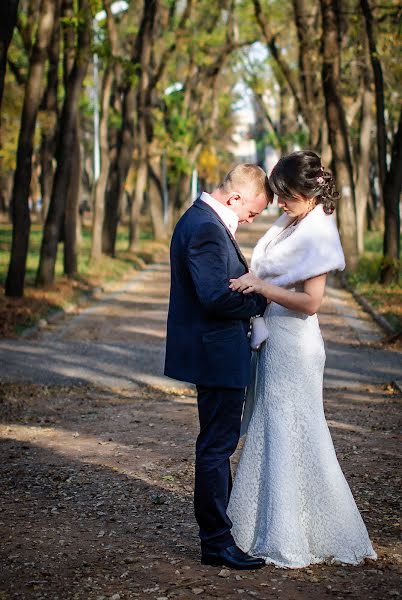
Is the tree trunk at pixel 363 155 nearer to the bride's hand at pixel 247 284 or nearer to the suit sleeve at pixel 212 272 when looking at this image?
the bride's hand at pixel 247 284

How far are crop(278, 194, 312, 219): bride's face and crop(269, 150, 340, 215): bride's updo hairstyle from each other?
0.03 m

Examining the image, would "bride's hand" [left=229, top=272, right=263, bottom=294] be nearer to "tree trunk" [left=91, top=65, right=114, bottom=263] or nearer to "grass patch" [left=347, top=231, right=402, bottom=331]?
"grass patch" [left=347, top=231, right=402, bottom=331]

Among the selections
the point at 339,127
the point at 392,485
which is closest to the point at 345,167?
the point at 339,127

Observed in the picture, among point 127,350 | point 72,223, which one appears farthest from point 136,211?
point 127,350

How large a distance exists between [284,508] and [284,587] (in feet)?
1.30

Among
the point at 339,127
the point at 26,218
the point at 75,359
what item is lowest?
the point at 75,359

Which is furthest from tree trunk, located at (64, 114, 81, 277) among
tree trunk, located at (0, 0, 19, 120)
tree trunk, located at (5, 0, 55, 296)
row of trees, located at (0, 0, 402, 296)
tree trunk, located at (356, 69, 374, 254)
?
tree trunk, located at (356, 69, 374, 254)

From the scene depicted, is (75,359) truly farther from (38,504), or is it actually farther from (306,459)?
(306,459)

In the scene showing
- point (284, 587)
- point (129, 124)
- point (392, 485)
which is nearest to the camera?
point (284, 587)

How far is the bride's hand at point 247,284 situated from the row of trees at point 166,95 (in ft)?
38.4

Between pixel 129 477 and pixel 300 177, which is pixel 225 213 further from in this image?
pixel 129 477

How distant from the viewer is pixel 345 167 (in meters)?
27.4

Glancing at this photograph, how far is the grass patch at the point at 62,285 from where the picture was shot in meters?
18.0

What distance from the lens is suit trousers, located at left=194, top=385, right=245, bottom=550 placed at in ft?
18.6
